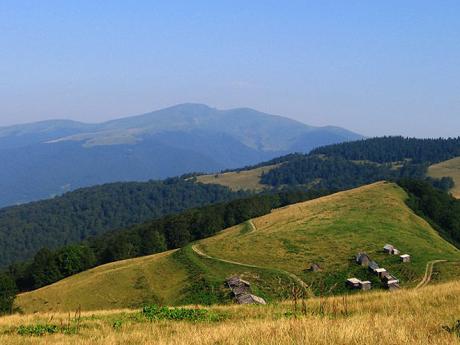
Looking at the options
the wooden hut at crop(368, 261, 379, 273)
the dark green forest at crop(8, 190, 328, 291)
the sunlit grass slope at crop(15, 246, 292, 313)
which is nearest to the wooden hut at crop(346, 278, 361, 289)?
the wooden hut at crop(368, 261, 379, 273)

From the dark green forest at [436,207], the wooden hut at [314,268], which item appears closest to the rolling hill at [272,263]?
the wooden hut at [314,268]

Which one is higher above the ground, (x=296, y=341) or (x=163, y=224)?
(x=296, y=341)

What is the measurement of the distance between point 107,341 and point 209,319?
5.12 meters

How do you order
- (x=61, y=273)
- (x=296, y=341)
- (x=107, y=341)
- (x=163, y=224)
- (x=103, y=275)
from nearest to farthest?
(x=296, y=341) < (x=107, y=341) < (x=103, y=275) < (x=61, y=273) < (x=163, y=224)

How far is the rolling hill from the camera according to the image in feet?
203

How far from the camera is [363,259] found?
65.8 metres

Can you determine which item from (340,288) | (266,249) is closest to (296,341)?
(340,288)

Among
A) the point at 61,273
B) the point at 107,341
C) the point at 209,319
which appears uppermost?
the point at 107,341

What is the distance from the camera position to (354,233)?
80000 mm

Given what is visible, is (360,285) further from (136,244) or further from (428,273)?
(136,244)

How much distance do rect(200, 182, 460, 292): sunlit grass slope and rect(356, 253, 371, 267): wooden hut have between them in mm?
978

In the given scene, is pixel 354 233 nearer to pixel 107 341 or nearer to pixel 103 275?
pixel 103 275

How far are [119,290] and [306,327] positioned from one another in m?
64.6

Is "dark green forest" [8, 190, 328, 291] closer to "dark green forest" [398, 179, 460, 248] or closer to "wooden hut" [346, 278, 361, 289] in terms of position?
"dark green forest" [398, 179, 460, 248]
